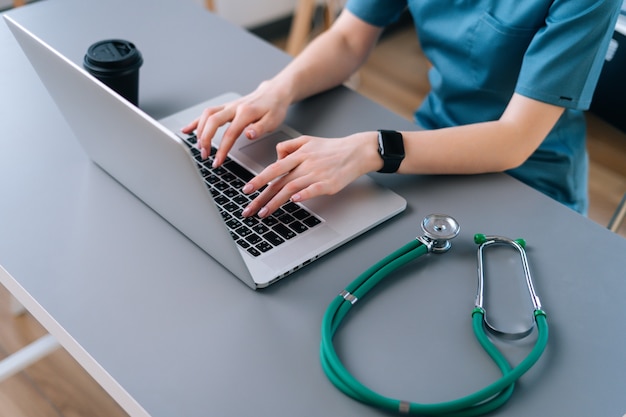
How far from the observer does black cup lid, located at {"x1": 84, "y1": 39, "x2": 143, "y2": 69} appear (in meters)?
1.03

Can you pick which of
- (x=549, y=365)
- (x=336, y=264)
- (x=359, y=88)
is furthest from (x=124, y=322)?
(x=359, y=88)

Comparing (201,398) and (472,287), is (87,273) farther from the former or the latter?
(472,287)

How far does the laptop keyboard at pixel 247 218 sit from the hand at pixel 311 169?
0.05ft

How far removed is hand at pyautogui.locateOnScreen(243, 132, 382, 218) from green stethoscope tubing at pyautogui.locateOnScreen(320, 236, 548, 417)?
0.15 m

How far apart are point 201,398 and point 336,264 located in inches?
9.9

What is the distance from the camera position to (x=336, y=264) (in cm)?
87

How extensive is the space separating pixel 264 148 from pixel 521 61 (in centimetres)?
47

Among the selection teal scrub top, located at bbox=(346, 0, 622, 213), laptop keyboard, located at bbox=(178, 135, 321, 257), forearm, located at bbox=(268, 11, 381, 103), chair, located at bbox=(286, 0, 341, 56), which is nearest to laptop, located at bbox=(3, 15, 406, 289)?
laptop keyboard, located at bbox=(178, 135, 321, 257)

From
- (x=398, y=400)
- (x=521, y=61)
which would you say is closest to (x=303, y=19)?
(x=521, y=61)

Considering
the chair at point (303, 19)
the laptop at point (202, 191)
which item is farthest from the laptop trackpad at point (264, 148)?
the chair at point (303, 19)

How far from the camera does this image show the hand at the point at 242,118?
3.35ft

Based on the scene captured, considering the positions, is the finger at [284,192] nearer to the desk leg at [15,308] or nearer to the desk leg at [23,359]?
the desk leg at [23,359]

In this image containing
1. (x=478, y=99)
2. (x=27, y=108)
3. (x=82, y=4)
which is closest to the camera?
(x=27, y=108)

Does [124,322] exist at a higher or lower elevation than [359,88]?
higher
